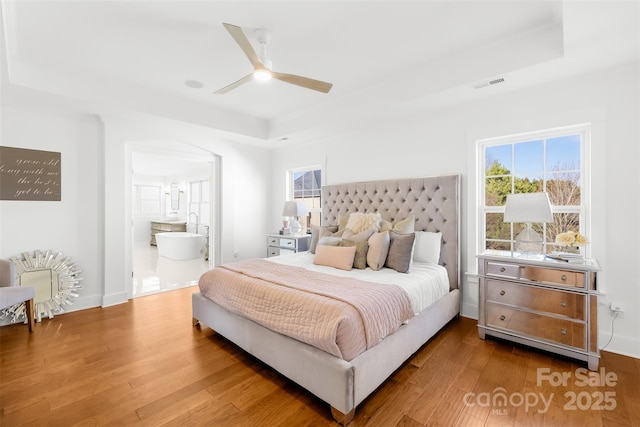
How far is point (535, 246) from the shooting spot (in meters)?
2.82

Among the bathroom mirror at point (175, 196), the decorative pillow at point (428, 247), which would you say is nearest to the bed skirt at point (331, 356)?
the decorative pillow at point (428, 247)

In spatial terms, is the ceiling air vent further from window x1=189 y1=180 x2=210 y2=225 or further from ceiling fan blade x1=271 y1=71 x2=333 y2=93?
window x1=189 y1=180 x2=210 y2=225

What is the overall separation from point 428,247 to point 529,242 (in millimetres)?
926

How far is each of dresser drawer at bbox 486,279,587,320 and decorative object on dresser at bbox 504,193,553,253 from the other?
49 cm

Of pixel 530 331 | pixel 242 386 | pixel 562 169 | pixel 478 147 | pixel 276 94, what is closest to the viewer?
pixel 242 386

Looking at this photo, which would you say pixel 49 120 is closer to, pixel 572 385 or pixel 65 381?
pixel 65 381

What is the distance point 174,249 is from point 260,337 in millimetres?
5439

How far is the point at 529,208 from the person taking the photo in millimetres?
2480

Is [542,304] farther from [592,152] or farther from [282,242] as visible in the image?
[282,242]

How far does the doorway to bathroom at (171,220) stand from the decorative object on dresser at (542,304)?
408cm

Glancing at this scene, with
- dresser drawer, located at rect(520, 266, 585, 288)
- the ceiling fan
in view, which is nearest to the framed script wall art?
the ceiling fan

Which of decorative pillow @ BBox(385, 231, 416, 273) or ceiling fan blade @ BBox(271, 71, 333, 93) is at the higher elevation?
ceiling fan blade @ BBox(271, 71, 333, 93)

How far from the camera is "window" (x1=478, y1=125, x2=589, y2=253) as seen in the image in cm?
271

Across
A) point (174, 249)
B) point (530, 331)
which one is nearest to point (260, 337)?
point (530, 331)
